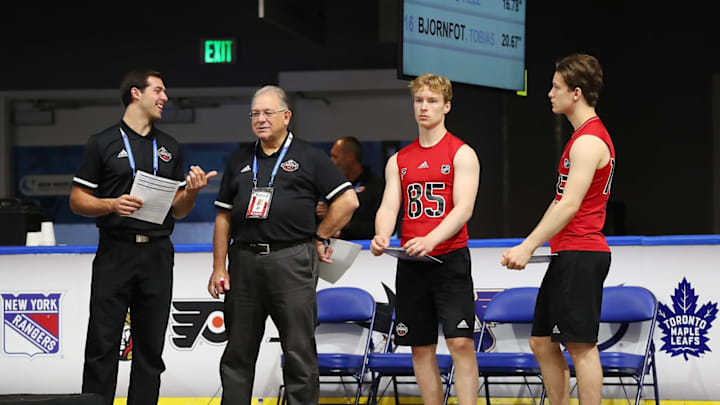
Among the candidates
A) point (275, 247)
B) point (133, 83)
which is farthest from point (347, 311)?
point (133, 83)

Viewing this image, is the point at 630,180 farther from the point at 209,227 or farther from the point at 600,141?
the point at 600,141

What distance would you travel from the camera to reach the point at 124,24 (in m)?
9.88

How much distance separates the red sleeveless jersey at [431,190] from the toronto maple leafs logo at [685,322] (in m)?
1.63

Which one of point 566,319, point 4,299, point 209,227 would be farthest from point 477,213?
point 566,319

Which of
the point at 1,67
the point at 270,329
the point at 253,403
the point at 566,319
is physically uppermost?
the point at 1,67

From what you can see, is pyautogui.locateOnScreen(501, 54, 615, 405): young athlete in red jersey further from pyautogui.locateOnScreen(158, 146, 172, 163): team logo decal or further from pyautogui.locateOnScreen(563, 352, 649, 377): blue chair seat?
pyautogui.locateOnScreen(158, 146, 172, 163): team logo decal

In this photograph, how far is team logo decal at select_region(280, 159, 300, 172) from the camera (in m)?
4.36

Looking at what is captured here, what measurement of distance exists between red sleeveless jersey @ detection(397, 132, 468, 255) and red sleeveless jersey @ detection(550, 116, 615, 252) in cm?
50

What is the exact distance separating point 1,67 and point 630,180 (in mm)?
6324

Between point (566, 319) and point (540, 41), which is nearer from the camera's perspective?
point (566, 319)

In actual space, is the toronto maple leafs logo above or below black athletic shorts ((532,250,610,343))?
below

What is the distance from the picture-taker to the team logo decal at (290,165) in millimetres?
4355

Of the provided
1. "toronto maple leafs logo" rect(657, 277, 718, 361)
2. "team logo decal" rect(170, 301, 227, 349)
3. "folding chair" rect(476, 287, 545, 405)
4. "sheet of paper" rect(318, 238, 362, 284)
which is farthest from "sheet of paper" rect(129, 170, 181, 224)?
"toronto maple leafs logo" rect(657, 277, 718, 361)

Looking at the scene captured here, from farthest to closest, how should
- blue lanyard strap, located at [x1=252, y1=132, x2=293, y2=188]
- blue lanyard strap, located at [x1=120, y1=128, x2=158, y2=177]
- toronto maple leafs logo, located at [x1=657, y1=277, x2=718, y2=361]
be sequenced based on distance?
toronto maple leafs logo, located at [x1=657, y1=277, x2=718, y2=361], blue lanyard strap, located at [x1=120, y1=128, x2=158, y2=177], blue lanyard strap, located at [x1=252, y1=132, x2=293, y2=188]
